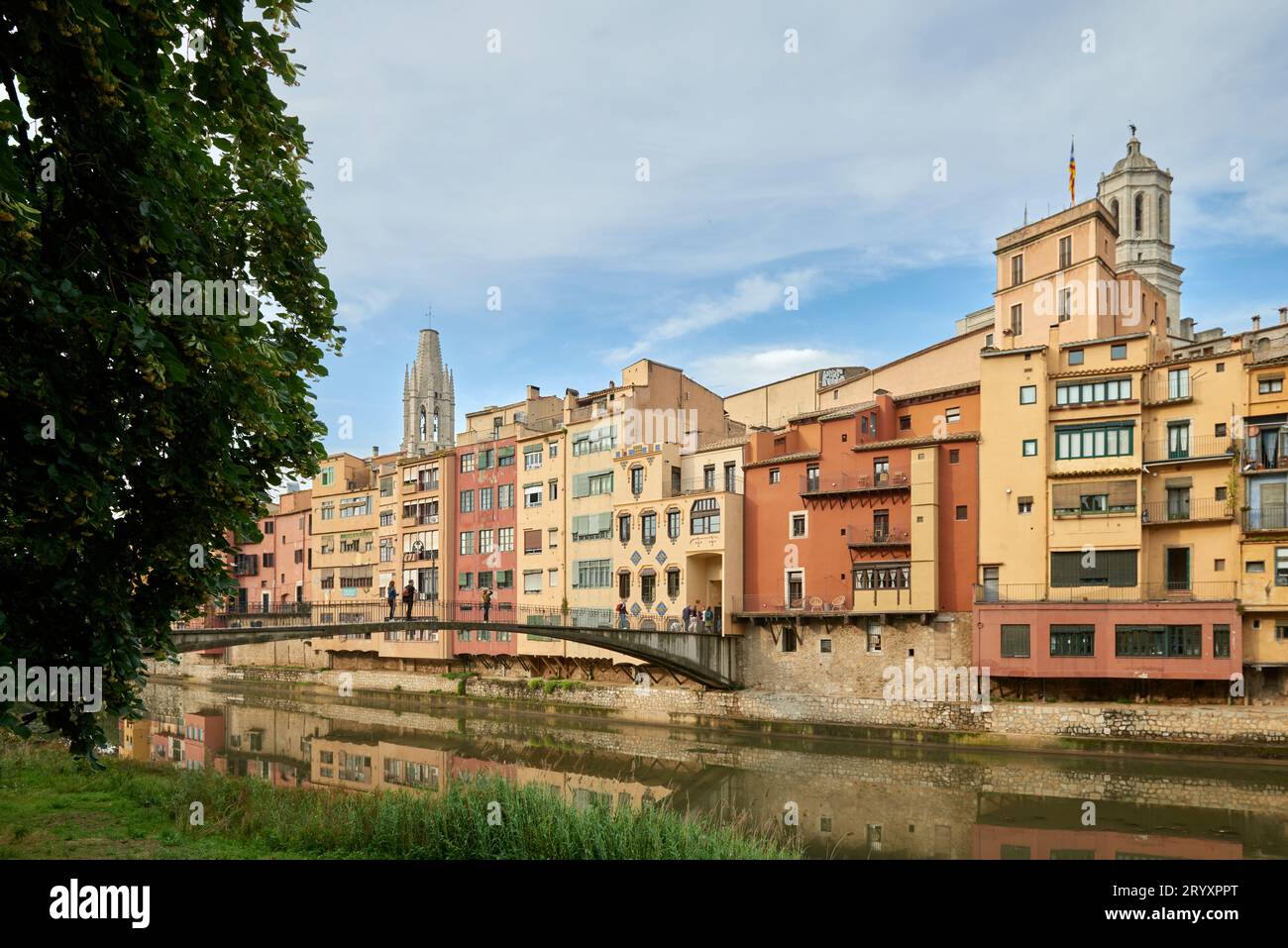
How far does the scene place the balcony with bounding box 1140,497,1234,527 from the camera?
106 feet

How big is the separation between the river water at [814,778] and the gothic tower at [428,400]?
62.6 m

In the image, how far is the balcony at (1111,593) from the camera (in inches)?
1249

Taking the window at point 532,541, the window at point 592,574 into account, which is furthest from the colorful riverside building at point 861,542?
the window at point 532,541

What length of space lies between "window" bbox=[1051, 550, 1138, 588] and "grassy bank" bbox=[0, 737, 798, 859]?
73.9ft

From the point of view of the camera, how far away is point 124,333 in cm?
692

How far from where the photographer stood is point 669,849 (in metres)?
14.1

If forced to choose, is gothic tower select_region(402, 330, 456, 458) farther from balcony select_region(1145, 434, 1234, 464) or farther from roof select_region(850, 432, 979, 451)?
balcony select_region(1145, 434, 1234, 464)

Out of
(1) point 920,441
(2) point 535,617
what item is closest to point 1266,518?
(1) point 920,441

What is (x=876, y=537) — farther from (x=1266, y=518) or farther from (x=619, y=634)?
(x=1266, y=518)

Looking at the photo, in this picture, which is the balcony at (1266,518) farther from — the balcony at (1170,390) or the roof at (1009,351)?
the roof at (1009,351)

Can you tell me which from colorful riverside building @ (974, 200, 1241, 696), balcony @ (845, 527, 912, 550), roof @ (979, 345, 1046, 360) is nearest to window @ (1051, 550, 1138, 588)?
colorful riverside building @ (974, 200, 1241, 696)

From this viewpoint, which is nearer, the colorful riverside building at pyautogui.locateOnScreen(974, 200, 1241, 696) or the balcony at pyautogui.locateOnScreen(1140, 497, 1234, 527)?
the colorful riverside building at pyautogui.locateOnScreen(974, 200, 1241, 696)

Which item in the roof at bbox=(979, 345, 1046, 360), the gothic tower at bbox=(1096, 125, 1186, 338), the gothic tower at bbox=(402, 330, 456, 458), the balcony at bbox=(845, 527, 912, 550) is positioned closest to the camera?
the roof at bbox=(979, 345, 1046, 360)
